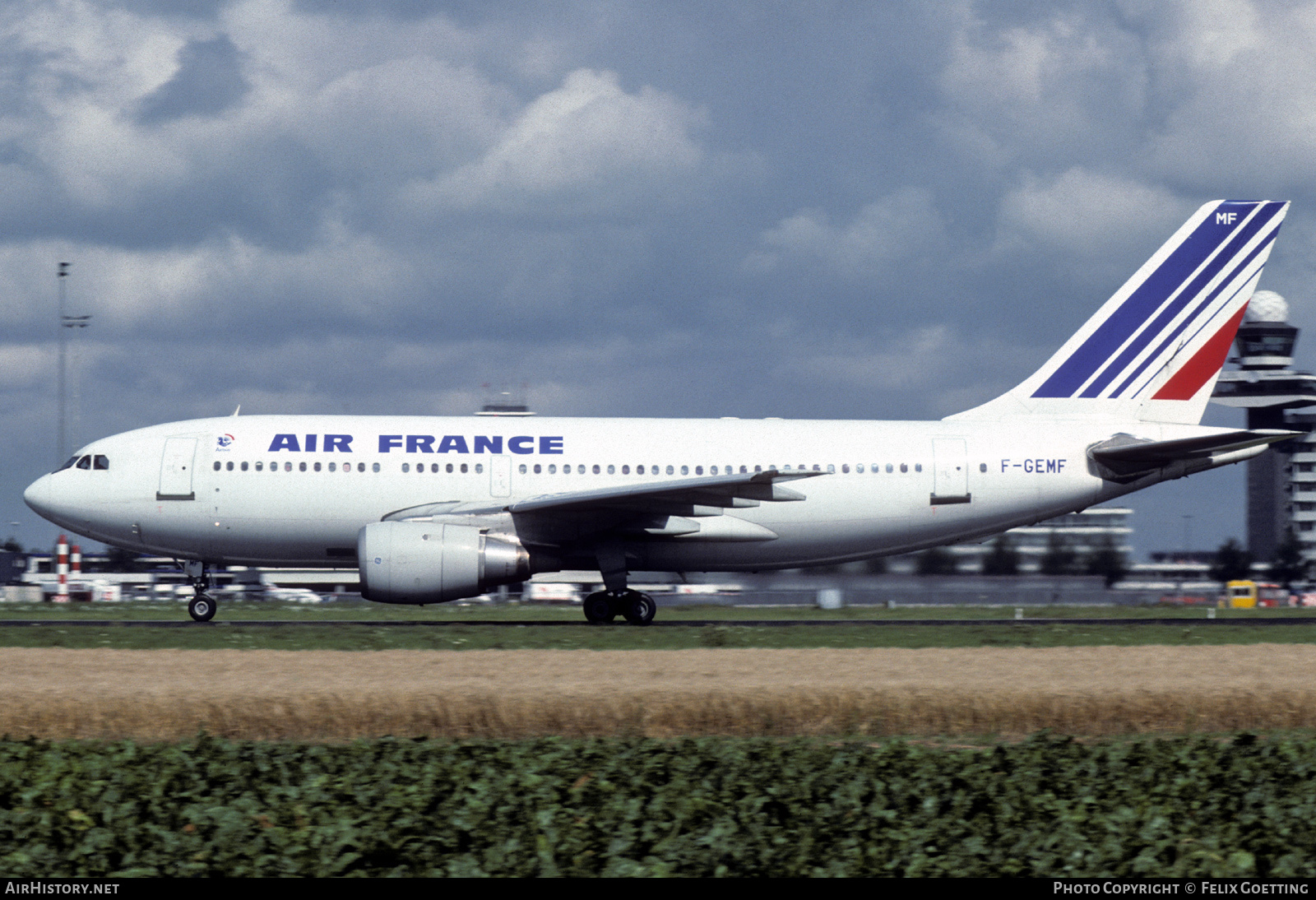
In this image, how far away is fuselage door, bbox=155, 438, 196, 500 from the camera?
26500mm

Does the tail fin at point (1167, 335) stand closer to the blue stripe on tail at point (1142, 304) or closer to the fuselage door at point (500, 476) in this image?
the blue stripe on tail at point (1142, 304)

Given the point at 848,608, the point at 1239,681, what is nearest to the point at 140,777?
the point at 1239,681

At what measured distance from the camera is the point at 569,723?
13.9m

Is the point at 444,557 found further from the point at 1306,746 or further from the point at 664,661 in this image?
the point at 1306,746

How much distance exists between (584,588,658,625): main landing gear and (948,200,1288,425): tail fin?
8.18 m

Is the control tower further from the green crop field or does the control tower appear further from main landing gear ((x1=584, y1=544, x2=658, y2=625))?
the green crop field

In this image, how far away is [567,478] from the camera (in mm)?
26984

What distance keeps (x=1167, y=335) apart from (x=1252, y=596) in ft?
91.4

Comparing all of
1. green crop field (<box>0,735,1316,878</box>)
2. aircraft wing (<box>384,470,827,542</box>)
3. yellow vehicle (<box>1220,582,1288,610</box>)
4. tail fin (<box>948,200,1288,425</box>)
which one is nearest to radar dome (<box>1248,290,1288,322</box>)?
yellow vehicle (<box>1220,582,1288,610</box>)

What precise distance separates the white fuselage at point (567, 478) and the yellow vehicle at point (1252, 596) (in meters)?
19.7

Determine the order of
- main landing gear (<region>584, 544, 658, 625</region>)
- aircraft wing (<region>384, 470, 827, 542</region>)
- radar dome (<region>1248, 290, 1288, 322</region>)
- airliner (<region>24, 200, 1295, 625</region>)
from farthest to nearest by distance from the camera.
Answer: radar dome (<region>1248, 290, 1288, 322</region>), main landing gear (<region>584, 544, 658, 625</region>), airliner (<region>24, 200, 1295, 625</region>), aircraft wing (<region>384, 470, 827, 542</region>)

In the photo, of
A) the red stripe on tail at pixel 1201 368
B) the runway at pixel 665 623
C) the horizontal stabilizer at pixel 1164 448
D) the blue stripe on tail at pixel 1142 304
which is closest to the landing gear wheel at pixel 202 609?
the runway at pixel 665 623

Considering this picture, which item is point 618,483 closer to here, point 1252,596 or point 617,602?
point 617,602

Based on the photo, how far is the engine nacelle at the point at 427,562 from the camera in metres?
24.6
